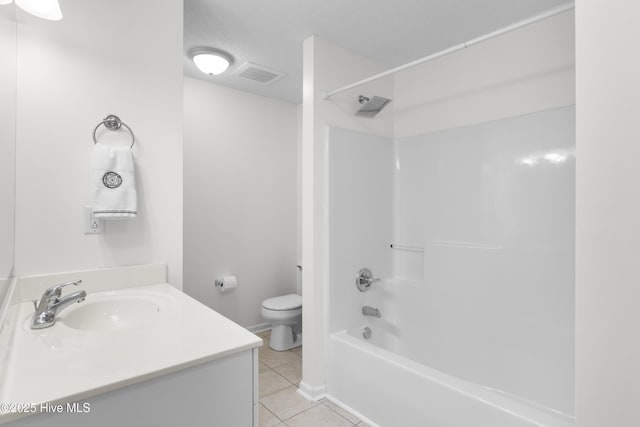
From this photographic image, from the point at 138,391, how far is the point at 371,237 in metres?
1.89

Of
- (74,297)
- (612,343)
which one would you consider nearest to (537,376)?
(612,343)

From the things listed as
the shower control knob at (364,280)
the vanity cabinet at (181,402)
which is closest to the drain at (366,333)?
the shower control knob at (364,280)

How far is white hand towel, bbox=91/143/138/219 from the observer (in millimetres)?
1422

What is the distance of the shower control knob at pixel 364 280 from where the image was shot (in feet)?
7.57

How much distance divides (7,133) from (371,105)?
1901 millimetres

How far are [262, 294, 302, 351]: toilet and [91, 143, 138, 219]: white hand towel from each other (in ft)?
5.20

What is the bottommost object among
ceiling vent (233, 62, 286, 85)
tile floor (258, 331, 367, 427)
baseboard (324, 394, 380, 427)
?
tile floor (258, 331, 367, 427)

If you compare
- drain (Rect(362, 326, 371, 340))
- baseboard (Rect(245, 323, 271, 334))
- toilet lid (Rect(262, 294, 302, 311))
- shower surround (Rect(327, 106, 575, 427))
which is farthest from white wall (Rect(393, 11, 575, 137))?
baseboard (Rect(245, 323, 271, 334))

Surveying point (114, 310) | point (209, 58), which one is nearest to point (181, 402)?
point (114, 310)

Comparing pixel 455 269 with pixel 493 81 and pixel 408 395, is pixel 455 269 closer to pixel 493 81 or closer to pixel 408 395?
pixel 408 395

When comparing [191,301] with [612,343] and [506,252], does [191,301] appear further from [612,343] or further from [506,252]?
[506,252]

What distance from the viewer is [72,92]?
144 centimetres

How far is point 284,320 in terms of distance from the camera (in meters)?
2.74

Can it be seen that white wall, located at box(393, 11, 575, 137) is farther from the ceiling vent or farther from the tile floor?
the tile floor
